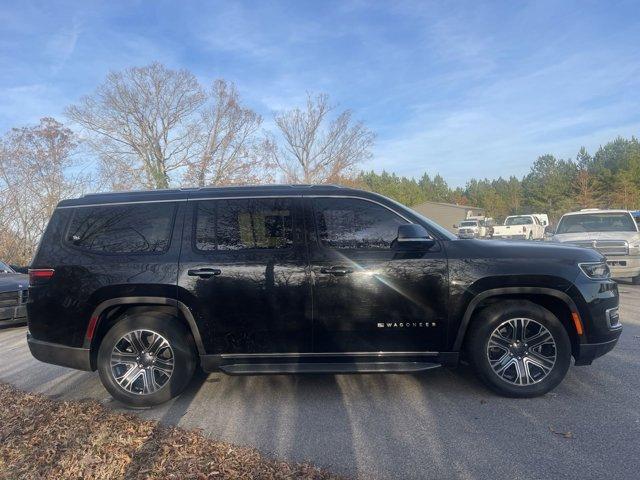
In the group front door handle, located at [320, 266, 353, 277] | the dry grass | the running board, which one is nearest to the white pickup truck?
the running board

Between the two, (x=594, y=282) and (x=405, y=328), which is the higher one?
(x=594, y=282)

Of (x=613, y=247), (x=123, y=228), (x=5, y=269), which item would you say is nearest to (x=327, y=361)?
(x=123, y=228)

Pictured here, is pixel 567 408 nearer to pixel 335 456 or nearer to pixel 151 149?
pixel 335 456

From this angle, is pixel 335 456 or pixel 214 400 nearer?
pixel 335 456

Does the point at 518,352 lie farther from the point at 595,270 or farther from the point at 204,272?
the point at 204,272

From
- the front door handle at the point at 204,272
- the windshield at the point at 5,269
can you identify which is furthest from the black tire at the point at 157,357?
the windshield at the point at 5,269

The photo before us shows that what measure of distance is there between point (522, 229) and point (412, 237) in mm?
26954

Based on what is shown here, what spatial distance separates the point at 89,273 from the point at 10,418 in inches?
52.9

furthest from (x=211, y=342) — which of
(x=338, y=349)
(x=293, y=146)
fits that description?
(x=293, y=146)

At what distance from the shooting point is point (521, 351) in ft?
13.8

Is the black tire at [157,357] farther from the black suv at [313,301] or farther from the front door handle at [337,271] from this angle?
the front door handle at [337,271]

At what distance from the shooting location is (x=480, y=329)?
4168mm

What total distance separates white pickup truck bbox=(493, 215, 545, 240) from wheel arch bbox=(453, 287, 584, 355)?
2484 centimetres

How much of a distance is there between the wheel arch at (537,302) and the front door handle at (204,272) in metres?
2.24
